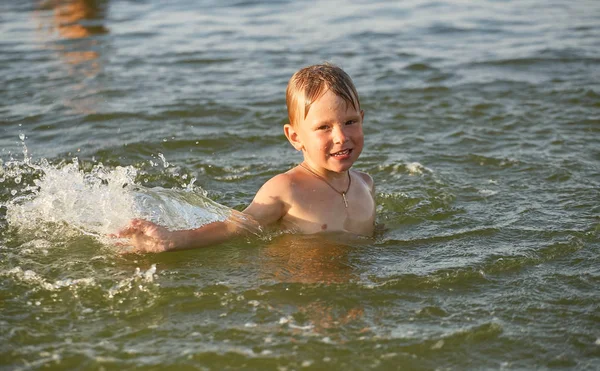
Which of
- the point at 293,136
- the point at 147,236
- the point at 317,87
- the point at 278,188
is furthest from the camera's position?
the point at 293,136

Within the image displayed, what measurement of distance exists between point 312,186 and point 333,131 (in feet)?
1.28

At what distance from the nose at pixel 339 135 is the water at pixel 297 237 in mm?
590

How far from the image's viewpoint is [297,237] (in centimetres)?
459

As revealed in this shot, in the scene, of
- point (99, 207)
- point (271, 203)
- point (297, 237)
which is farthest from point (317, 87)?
point (99, 207)

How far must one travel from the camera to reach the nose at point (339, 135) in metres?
4.40

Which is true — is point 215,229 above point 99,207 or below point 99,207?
below

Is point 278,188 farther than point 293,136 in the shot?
No

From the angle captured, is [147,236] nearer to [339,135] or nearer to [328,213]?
[328,213]

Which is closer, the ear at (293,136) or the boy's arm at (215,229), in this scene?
the boy's arm at (215,229)

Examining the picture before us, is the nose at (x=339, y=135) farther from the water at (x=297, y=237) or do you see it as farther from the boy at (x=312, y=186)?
the water at (x=297, y=237)

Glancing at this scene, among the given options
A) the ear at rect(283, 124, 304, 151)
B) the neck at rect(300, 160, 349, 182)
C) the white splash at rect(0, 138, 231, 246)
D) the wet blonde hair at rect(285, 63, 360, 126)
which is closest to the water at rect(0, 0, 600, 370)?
the white splash at rect(0, 138, 231, 246)

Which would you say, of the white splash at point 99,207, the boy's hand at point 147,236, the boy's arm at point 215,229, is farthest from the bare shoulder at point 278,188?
the boy's hand at point 147,236

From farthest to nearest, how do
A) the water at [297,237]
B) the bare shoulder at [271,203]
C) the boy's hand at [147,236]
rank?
1. the bare shoulder at [271,203]
2. the boy's hand at [147,236]
3. the water at [297,237]

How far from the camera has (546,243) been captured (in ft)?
14.7
